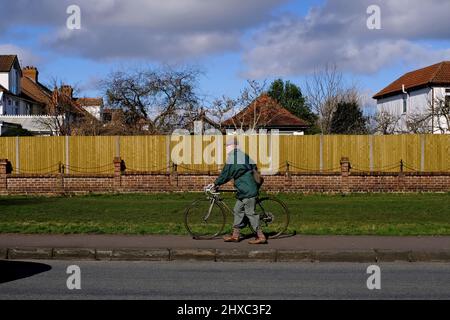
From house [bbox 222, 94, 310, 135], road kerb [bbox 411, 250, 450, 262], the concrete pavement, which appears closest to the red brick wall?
the concrete pavement

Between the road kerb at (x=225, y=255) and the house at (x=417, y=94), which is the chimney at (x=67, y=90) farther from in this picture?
the road kerb at (x=225, y=255)

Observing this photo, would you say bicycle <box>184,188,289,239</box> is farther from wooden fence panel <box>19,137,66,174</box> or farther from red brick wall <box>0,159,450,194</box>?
wooden fence panel <box>19,137,66,174</box>

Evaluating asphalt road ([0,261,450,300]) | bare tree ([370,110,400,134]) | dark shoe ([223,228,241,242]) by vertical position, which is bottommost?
asphalt road ([0,261,450,300])

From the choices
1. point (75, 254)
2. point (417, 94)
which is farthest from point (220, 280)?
point (417, 94)

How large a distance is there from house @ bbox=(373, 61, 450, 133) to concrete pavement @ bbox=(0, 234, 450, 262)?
3120 cm

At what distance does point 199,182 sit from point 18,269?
14732 mm

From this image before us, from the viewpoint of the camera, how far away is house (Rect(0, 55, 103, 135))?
145 feet

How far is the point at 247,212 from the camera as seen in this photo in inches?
466

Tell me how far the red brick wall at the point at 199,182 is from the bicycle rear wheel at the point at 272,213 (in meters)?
11.5

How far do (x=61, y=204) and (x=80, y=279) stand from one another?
11.4 metres

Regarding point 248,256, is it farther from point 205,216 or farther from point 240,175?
point 205,216

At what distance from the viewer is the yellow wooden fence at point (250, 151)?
25516mm

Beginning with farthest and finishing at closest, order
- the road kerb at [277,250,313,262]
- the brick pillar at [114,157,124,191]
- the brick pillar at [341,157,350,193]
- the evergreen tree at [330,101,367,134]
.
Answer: the evergreen tree at [330,101,367,134]
the brick pillar at [114,157,124,191]
the brick pillar at [341,157,350,193]
the road kerb at [277,250,313,262]
